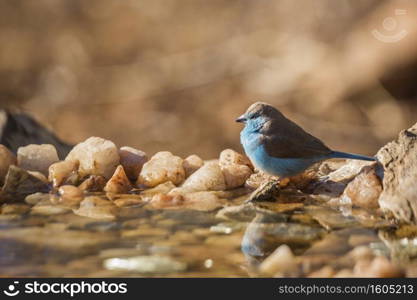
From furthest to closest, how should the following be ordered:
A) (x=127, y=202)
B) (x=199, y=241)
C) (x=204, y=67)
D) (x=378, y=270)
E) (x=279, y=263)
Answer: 1. (x=204, y=67)
2. (x=127, y=202)
3. (x=199, y=241)
4. (x=279, y=263)
5. (x=378, y=270)

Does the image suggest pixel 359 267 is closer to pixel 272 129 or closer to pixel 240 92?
pixel 272 129

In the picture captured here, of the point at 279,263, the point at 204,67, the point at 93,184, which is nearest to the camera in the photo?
the point at 279,263

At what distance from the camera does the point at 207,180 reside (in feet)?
11.2

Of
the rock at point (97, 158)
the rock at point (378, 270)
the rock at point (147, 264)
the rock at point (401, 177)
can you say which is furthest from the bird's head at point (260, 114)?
the rock at point (378, 270)

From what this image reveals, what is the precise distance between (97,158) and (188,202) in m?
0.64

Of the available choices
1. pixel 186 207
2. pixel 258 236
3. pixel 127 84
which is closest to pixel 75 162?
pixel 186 207

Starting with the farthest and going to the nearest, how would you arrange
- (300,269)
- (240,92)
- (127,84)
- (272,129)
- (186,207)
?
(127,84) < (240,92) < (272,129) < (186,207) < (300,269)

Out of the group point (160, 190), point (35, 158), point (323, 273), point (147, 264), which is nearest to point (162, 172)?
point (160, 190)

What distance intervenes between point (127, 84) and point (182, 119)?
0.83 metres

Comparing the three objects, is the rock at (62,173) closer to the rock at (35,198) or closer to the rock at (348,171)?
the rock at (35,198)

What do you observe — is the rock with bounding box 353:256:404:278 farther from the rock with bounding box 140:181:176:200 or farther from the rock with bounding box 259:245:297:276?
the rock with bounding box 140:181:176:200

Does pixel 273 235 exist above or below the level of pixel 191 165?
below

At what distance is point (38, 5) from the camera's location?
7.52m

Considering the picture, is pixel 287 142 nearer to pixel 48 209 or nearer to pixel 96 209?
pixel 96 209
